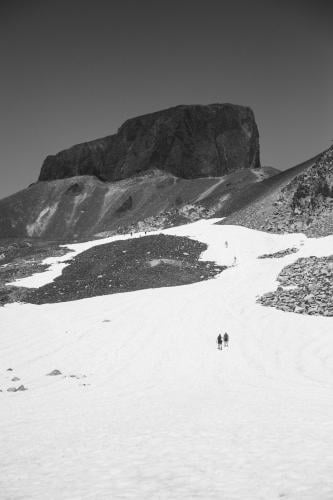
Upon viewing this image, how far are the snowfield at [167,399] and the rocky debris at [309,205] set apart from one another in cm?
1700

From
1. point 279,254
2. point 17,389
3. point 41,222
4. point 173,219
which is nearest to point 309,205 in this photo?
point 279,254

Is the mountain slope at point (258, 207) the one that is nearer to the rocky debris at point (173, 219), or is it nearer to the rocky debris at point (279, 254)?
the rocky debris at point (173, 219)

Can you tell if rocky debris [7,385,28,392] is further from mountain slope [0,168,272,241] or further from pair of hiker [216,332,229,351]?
mountain slope [0,168,272,241]

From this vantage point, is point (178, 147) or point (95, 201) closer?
point (95, 201)

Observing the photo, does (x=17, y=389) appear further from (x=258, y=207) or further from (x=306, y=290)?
(x=258, y=207)

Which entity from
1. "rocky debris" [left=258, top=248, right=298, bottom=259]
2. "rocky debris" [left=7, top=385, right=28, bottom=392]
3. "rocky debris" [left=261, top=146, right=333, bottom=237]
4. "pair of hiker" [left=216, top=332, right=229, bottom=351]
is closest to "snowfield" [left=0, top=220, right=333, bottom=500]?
"rocky debris" [left=7, top=385, right=28, bottom=392]

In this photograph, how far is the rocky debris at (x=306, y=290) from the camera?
2762cm

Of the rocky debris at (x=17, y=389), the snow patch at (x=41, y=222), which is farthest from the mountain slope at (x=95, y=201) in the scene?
the rocky debris at (x=17, y=389)

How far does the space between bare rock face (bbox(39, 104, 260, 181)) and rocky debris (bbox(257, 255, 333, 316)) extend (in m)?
101

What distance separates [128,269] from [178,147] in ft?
330

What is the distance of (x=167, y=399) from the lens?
13.5 m

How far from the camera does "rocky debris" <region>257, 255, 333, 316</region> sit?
2762 cm

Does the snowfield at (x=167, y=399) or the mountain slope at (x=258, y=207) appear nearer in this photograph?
the snowfield at (x=167, y=399)

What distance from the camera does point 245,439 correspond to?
835cm
